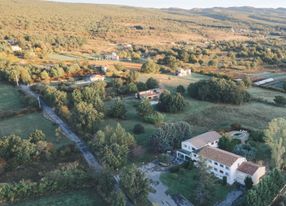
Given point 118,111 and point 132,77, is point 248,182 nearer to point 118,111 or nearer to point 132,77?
point 118,111

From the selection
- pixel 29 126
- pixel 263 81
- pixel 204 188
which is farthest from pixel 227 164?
pixel 263 81

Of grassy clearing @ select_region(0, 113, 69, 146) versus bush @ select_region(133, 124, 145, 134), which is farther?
bush @ select_region(133, 124, 145, 134)

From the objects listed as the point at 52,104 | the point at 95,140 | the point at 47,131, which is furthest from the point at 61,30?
the point at 95,140

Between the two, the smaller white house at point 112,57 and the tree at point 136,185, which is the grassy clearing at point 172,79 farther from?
the tree at point 136,185

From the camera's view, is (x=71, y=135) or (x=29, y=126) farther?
(x=29, y=126)

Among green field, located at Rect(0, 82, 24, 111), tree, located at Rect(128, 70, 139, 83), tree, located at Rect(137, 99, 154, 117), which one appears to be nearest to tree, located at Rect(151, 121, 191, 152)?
tree, located at Rect(137, 99, 154, 117)

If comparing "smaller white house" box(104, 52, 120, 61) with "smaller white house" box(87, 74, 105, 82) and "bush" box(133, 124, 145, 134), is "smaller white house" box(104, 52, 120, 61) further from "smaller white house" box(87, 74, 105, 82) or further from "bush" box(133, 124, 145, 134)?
"bush" box(133, 124, 145, 134)

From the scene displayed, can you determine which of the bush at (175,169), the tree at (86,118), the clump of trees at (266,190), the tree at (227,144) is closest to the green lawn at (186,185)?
the bush at (175,169)
